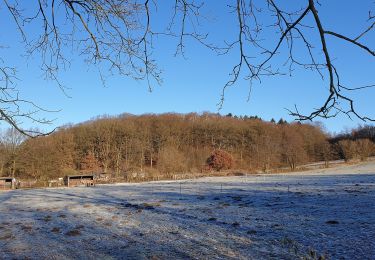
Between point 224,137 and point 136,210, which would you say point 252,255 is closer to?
point 136,210

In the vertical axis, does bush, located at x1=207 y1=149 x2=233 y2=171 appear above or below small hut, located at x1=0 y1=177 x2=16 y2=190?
above

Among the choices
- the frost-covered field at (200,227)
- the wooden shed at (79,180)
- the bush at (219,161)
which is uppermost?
the bush at (219,161)

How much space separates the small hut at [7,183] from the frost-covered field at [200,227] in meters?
23.1

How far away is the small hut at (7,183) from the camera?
51.1 m

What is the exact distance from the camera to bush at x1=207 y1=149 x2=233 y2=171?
245 feet

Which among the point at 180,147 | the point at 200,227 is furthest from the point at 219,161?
the point at 200,227

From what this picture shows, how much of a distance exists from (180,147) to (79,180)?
3753 cm

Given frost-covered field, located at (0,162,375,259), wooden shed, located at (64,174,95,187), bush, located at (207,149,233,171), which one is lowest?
frost-covered field, located at (0,162,375,259)

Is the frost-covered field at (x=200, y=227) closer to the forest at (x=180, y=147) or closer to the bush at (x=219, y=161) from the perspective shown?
the forest at (x=180, y=147)

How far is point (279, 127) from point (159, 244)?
8965 centimetres

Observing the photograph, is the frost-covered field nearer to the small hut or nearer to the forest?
the small hut

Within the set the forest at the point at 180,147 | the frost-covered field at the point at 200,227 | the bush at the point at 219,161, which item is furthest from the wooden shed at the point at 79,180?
the bush at the point at 219,161

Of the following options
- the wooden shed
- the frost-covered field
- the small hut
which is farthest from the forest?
the frost-covered field

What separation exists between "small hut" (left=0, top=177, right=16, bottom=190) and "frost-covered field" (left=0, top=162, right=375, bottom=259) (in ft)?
75.8
